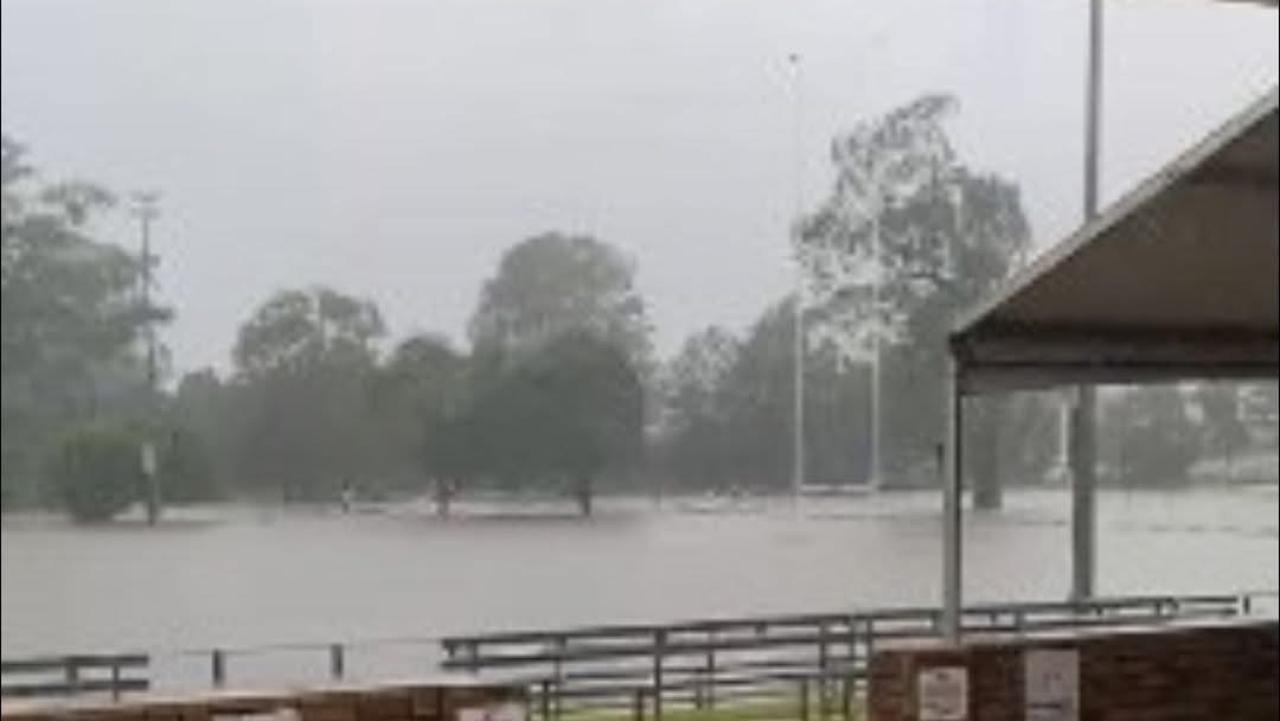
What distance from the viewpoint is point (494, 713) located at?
7859 mm

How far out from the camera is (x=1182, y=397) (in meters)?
27.0

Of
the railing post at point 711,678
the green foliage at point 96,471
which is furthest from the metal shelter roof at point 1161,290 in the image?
the green foliage at point 96,471

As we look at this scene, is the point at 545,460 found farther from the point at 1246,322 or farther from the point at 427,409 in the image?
the point at 1246,322

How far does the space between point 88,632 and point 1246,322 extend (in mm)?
12786

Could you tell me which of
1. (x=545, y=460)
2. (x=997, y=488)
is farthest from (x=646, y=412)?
(x=997, y=488)

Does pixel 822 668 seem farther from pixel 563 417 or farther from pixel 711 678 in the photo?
pixel 563 417

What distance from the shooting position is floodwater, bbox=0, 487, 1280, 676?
20609mm

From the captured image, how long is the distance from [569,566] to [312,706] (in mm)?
16616

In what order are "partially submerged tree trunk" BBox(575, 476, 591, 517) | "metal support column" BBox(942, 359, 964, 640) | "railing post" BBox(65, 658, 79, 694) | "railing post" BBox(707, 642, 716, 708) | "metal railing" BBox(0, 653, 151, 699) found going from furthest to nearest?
"partially submerged tree trunk" BBox(575, 476, 591, 517) < "railing post" BBox(707, 642, 716, 708) < "railing post" BBox(65, 658, 79, 694) < "metal railing" BBox(0, 653, 151, 699) < "metal support column" BBox(942, 359, 964, 640)

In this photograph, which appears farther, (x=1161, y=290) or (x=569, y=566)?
(x=569, y=566)

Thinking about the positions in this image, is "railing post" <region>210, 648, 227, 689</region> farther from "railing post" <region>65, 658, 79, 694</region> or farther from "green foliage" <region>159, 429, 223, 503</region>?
"green foliage" <region>159, 429, 223, 503</region>

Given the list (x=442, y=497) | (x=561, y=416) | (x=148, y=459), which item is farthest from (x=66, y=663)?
(x=561, y=416)

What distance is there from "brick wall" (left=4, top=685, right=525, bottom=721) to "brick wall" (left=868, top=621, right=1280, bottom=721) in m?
2.19

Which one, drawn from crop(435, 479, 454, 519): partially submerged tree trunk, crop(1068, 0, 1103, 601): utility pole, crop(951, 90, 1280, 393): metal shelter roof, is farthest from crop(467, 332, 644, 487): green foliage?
crop(951, 90, 1280, 393): metal shelter roof
